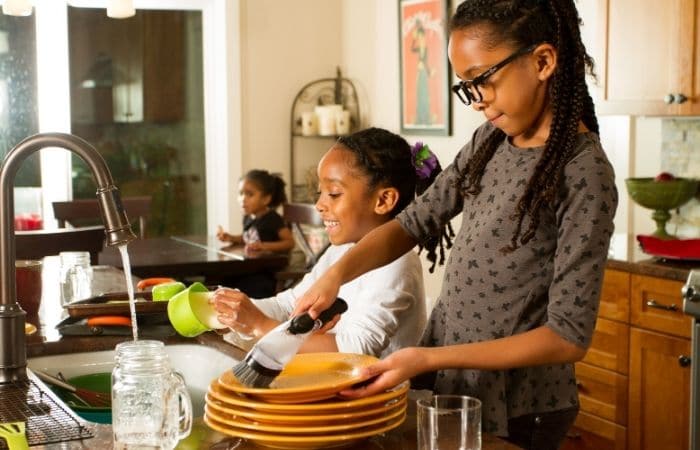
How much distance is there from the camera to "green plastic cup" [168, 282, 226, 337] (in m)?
1.74

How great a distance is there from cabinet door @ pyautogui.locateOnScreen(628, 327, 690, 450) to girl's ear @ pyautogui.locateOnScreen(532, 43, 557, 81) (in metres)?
1.92

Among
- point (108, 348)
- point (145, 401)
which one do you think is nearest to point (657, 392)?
point (108, 348)

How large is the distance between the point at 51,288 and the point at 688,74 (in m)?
2.24

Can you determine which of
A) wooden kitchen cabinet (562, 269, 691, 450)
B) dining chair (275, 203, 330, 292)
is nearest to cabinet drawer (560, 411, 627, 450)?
wooden kitchen cabinet (562, 269, 691, 450)

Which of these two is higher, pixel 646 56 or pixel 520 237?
pixel 646 56

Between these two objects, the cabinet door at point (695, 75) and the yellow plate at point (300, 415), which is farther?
the cabinet door at point (695, 75)

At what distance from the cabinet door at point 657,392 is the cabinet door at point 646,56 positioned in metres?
0.83

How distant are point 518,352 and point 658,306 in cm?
201

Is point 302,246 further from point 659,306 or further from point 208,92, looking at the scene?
point 659,306

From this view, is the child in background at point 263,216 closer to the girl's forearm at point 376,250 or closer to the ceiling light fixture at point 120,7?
the ceiling light fixture at point 120,7

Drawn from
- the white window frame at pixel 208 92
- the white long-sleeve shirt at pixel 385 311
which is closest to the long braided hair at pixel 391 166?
the white long-sleeve shirt at pixel 385 311

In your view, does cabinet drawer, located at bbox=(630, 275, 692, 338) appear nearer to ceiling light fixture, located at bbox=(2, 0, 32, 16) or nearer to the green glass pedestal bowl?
the green glass pedestal bowl

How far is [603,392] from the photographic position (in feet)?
12.0

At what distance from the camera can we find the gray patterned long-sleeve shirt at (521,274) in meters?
1.50
